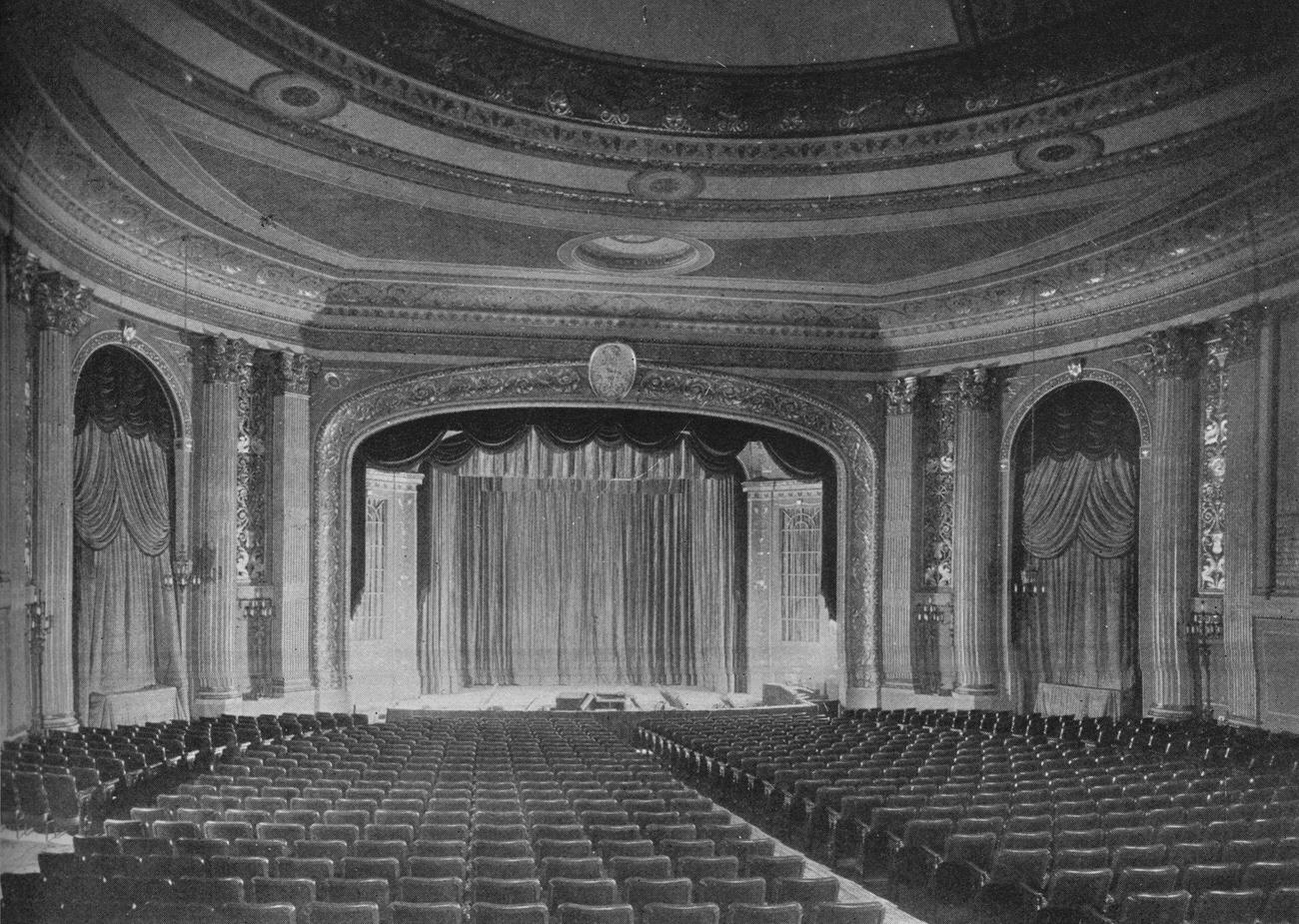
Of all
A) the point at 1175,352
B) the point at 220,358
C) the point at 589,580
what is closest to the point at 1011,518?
the point at 1175,352

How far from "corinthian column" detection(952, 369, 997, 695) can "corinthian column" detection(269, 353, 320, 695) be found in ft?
39.9

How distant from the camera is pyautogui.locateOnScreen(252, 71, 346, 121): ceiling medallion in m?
12.1

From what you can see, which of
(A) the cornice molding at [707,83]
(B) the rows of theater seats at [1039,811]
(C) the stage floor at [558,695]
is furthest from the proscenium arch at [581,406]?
(A) the cornice molding at [707,83]

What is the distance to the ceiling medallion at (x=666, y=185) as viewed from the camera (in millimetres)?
14709

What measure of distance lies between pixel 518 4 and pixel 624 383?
35.2 feet

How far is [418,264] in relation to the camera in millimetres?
19547

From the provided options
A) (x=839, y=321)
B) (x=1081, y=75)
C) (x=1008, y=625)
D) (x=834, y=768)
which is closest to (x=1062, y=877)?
(x=834, y=768)

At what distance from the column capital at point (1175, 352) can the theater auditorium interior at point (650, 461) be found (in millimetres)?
228

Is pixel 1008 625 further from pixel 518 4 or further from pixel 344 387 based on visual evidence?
pixel 518 4

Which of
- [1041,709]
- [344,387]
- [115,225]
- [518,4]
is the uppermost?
[518,4]

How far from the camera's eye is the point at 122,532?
58.6 ft

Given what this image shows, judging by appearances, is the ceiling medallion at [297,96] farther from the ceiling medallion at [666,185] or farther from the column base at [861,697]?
the column base at [861,697]

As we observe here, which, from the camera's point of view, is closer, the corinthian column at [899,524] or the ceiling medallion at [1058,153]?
the ceiling medallion at [1058,153]

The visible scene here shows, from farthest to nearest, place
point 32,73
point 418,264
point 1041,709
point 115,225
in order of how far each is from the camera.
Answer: point 1041,709, point 418,264, point 115,225, point 32,73
